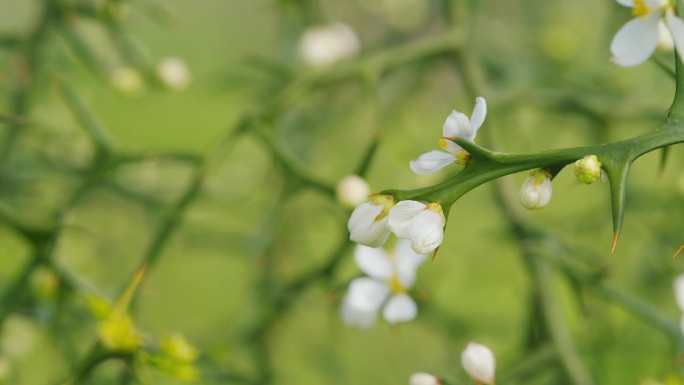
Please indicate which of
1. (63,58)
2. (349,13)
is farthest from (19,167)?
(349,13)

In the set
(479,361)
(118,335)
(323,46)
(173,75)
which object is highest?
(323,46)

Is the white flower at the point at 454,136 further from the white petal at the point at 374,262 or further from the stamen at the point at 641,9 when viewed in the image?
the white petal at the point at 374,262

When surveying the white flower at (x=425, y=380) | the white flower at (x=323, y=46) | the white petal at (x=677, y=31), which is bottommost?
the white flower at (x=425, y=380)

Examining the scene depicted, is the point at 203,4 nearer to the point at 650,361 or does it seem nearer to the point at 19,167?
the point at 19,167

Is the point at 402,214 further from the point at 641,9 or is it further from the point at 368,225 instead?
the point at 641,9

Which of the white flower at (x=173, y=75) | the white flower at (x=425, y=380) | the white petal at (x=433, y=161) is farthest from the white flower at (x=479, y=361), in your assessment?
the white flower at (x=173, y=75)

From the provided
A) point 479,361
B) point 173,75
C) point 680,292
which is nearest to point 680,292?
point 680,292
